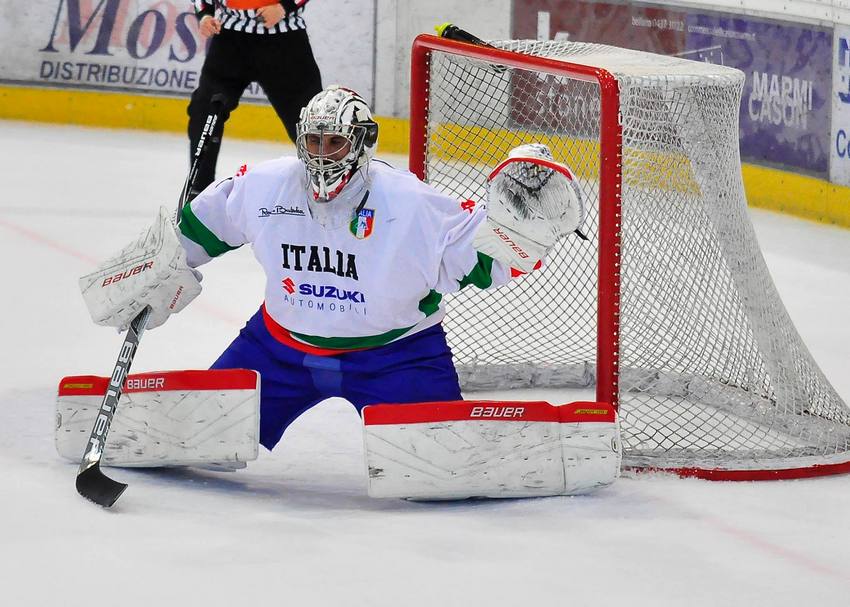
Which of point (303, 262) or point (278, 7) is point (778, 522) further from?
point (278, 7)

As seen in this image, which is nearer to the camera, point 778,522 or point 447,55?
point 778,522

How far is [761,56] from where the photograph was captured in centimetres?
640

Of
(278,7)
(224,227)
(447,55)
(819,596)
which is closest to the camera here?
(819,596)

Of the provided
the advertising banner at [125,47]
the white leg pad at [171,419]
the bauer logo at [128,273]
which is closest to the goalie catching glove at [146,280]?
the bauer logo at [128,273]

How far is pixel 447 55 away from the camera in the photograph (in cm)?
393

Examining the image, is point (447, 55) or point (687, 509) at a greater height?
point (447, 55)

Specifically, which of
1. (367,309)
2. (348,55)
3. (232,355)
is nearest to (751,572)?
(367,309)

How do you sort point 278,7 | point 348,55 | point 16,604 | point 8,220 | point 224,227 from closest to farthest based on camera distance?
point 16,604, point 224,227, point 278,7, point 8,220, point 348,55

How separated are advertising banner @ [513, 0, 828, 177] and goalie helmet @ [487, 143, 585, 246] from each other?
3.63 m

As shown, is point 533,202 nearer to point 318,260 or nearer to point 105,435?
point 318,260

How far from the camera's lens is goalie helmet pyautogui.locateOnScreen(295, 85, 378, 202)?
9.84 feet

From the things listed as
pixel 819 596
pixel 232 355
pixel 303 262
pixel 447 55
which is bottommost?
pixel 819 596

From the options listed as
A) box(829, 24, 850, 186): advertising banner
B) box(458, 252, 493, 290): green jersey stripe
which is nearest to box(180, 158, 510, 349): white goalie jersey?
box(458, 252, 493, 290): green jersey stripe

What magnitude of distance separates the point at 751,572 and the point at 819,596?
14 cm
